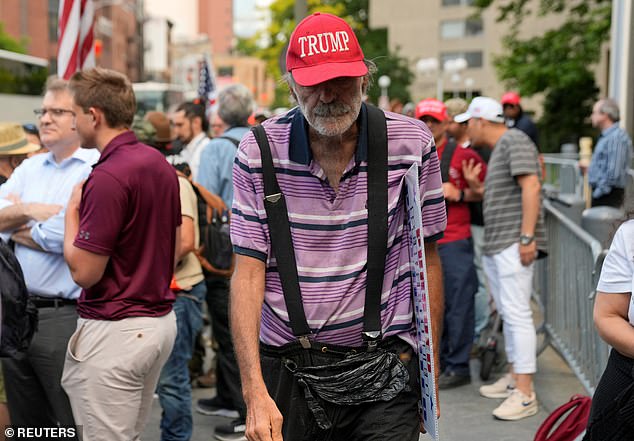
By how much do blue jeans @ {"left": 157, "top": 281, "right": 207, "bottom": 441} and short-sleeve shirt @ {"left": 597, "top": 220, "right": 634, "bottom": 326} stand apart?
119 inches

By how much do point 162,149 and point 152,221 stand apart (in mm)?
2630

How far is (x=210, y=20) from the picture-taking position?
197000 mm

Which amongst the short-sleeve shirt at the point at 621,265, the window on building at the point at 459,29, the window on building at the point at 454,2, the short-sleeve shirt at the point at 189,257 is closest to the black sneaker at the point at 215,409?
the short-sleeve shirt at the point at 189,257

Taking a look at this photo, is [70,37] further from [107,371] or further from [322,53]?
[322,53]

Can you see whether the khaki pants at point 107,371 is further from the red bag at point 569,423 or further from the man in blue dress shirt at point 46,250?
the red bag at point 569,423

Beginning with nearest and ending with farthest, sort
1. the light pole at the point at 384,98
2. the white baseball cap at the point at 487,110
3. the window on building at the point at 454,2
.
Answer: the white baseball cap at the point at 487,110, the light pole at the point at 384,98, the window on building at the point at 454,2

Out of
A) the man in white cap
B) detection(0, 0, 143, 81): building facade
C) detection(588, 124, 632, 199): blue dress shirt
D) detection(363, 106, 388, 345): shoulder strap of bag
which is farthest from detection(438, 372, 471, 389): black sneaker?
detection(0, 0, 143, 81): building facade

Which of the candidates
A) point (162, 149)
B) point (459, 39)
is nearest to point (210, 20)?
point (459, 39)

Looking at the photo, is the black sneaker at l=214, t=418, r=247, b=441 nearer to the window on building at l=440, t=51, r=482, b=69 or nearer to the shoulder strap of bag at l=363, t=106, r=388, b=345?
the shoulder strap of bag at l=363, t=106, r=388, b=345

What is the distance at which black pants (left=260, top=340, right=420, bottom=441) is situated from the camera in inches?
118

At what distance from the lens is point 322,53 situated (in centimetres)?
290

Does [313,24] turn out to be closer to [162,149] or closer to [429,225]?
[429,225]

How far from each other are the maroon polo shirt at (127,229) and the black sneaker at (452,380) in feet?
11.3

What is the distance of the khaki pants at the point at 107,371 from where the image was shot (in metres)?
3.99
